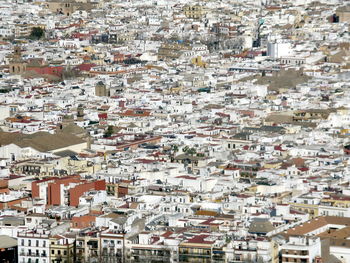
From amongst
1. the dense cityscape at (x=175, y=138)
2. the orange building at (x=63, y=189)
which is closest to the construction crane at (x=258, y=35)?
the dense cityscape at (x=175, y=138)

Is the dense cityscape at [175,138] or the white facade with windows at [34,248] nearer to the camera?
the white facade with windows at [34,248]

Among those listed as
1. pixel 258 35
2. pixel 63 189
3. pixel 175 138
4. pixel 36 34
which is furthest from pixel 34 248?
pixel 36 34

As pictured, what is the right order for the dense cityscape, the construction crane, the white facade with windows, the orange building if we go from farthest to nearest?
the construction crane < the orange building < the dense cityscape < the white facade with windows

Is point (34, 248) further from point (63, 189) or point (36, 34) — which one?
point (36, 34)

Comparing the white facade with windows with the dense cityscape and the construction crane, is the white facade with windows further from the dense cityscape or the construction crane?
the construction crane

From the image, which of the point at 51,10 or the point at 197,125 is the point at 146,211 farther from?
the point at 51,10

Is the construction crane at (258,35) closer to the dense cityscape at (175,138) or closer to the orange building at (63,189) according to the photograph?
the dense cityscape at (175,138)

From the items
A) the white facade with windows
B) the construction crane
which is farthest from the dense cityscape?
the construction crane

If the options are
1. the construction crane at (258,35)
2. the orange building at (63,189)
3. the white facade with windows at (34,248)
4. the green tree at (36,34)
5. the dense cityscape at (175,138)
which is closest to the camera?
the white facade with windows at (34,248)
